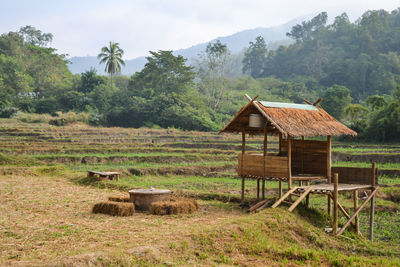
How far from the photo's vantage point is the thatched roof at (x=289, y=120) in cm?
1159

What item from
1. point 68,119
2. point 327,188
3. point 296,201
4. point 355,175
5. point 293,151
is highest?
point 68,119

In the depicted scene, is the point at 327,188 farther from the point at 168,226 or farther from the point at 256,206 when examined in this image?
the point at 168,226

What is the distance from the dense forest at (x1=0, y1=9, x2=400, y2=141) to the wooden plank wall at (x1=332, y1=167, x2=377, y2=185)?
22.7 m

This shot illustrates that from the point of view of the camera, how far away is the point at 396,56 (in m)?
68.9

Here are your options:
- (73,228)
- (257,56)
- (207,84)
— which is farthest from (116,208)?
(257,56)

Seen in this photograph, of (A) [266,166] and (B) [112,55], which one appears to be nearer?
(A) [266,166]

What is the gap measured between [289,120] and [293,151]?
2.15 metres

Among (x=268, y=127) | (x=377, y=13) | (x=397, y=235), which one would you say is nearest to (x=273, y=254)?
(x=397, y=235)

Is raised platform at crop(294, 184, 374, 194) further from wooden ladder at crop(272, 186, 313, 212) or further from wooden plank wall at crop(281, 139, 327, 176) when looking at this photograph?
wooden plank wall at crop(281, 139, 327, 176)

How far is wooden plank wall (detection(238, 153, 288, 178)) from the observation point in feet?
38.3

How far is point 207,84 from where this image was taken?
6438 cm

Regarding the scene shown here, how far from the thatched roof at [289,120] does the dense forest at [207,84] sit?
2291 cm

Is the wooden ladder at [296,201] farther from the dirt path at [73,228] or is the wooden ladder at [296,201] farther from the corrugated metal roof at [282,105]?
the corrugated metal roof at [282,105]

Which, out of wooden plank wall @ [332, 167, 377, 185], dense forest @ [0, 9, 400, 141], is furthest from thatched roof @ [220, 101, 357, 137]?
dense forest @ [0, 9, 400, 141]
